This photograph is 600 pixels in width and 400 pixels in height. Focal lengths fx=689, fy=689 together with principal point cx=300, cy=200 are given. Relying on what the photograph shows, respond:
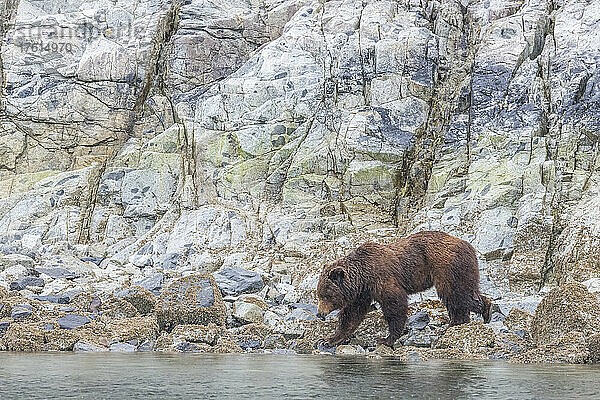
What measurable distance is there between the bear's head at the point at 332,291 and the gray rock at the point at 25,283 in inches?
274

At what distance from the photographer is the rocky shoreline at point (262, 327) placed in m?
8.37

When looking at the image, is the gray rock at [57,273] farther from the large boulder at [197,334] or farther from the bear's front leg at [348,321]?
the bear's front leg at [348,321]

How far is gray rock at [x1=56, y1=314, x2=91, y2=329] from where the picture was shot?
9974mm

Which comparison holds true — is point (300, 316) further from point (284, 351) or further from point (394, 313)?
point (394, 313)

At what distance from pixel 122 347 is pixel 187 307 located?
1360 mm

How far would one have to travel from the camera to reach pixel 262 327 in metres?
10.1

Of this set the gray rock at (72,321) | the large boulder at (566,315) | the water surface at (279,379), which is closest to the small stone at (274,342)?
the water surface at (279,379)

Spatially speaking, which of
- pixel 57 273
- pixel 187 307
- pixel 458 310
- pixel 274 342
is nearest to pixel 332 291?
pixel 274 342

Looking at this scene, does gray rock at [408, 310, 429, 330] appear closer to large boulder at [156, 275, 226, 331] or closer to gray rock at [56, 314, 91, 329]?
large boulder at [156, 275, 226, 331]

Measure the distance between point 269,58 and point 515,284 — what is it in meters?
11.2

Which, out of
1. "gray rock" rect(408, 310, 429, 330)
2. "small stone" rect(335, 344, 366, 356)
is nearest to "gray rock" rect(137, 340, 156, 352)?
"small stone" rect(335, 344, 366, 356)

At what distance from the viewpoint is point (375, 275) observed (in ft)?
32.7

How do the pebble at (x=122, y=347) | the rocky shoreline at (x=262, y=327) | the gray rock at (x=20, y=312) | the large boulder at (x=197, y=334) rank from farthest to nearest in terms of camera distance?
the gray rock at (x=20, y=312) → the large boulder at (x=197, y=334) → the pebble at (x=122, y=347) → the rocky shoreline at (x=262, y=327)

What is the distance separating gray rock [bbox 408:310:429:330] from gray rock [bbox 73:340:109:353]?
14.3ft
